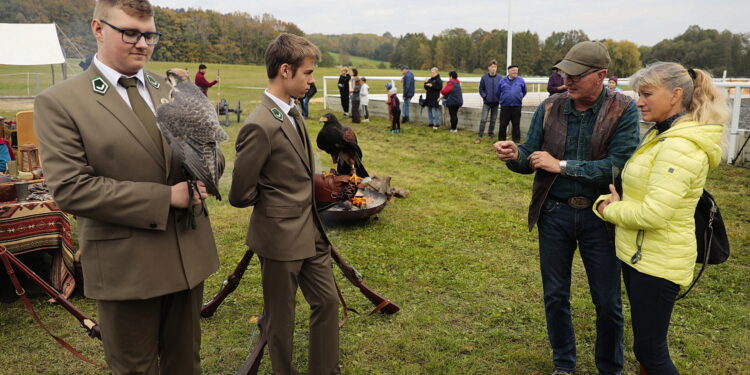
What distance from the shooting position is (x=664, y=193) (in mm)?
2480

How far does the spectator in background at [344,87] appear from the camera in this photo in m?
19.4

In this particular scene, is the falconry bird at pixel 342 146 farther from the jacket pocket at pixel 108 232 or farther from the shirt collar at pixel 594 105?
the jacket pocket at pixel 108 232

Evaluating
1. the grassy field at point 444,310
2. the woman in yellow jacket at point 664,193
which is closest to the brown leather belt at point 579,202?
the woman in yellow jacket at point 664,193

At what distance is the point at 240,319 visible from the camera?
4.40 metres

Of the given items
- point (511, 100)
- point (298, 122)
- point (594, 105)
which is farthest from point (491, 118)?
point (298, 122)

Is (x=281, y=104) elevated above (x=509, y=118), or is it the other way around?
(x=281, y=104)

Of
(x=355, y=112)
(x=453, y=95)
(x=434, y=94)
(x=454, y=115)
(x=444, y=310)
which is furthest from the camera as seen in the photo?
(x=355, y=112)

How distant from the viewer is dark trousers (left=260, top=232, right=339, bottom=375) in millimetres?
3004

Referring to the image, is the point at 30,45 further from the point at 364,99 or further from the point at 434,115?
the point at 434,115

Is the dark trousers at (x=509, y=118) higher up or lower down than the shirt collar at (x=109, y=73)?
lower down

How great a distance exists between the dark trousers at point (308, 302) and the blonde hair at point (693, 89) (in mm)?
1959

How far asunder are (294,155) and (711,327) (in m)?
3.56

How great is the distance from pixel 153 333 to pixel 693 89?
2768 millimetres

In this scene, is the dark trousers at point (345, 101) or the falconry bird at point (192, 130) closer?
the falconry bird at point (192, 130)
